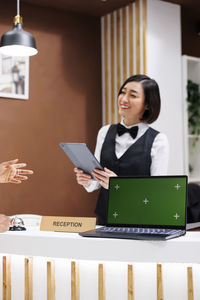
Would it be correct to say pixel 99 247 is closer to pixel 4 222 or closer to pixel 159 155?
pixel 4 222

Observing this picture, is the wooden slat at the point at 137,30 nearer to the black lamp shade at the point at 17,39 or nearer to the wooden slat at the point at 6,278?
the black lamp shade at the point at 17,39

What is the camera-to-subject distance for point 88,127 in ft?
16.6

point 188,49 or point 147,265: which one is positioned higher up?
point 188,49

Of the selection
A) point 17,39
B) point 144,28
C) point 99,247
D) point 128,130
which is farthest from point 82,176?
point 144,28

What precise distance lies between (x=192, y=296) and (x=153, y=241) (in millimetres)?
258

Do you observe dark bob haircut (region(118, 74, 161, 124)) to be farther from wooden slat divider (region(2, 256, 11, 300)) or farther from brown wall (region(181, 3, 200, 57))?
brown wall (region(181, 3, 200, 57))

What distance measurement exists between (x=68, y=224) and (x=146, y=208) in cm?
38

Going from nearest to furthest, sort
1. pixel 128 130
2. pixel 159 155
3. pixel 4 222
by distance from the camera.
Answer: pixel 4 222, pixel 159 155, pixel 128 130

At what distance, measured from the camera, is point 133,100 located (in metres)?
2.71

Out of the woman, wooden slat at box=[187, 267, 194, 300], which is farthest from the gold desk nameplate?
the woman

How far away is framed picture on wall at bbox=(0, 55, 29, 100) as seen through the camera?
448cm

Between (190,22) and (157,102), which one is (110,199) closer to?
(157,102)

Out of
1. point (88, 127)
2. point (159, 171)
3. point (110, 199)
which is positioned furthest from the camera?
point (88, 127)

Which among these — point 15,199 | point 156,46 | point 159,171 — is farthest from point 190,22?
point 159,171
